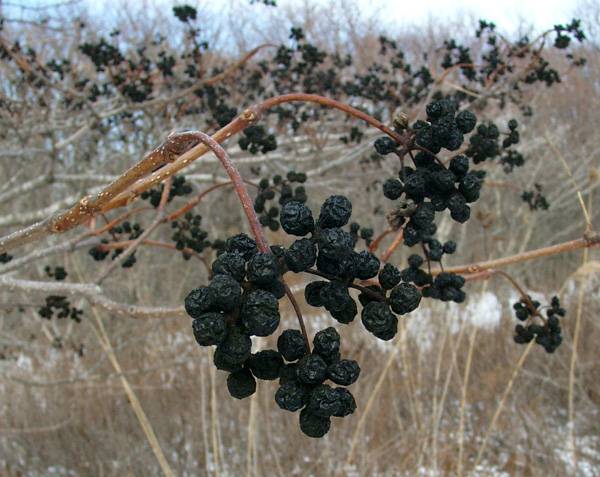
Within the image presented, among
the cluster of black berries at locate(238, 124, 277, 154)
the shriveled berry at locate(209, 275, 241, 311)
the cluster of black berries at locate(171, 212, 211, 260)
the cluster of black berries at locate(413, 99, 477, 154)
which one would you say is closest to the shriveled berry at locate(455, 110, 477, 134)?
the cluster of black berries at locate(413, 99, 477, 154)

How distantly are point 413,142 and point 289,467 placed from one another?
3.91 meters

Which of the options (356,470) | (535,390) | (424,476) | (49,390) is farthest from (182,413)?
(535,390)

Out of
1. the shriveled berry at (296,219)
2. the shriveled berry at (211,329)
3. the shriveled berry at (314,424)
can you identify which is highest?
the shriveled berry at (296,219)

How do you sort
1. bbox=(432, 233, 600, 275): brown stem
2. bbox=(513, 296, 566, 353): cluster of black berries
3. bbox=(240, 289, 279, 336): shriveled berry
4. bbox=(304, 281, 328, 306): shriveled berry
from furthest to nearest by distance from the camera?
bbox=(513, 296, 566, 353): cluster of black berries → bbox=(432, 233, 600, 275): brown stem → bbox=(304, 281, 328, 306): shriveled berry → bbox=(240, 289, 279, 336): shriveled berry

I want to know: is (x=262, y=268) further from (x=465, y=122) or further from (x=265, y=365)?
(x=465, y=122)

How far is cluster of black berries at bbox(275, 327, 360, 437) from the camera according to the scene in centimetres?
58

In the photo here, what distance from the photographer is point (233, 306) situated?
0.57 meters

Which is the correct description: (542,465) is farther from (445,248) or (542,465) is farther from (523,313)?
(445,248)

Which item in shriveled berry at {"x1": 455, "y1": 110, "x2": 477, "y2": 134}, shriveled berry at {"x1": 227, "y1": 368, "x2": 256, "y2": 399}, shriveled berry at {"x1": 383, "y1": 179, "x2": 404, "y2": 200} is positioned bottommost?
shriveled berry at {"x1": 227, "y1": 368, "x2": 256, "y2": 399}

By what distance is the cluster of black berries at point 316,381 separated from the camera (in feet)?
1.92

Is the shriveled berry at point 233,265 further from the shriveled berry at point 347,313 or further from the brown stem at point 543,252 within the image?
the brown stem at point 543,252

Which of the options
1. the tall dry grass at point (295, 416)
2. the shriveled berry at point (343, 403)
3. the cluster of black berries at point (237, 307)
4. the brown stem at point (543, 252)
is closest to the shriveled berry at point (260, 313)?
the cluster of black berries at point (237, 307)

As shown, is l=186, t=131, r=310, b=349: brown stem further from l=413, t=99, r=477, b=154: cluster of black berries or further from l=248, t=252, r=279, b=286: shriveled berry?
l=413, t=99, r=477, b=154: cluster of black berries

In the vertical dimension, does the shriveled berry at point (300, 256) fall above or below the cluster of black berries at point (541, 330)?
above
